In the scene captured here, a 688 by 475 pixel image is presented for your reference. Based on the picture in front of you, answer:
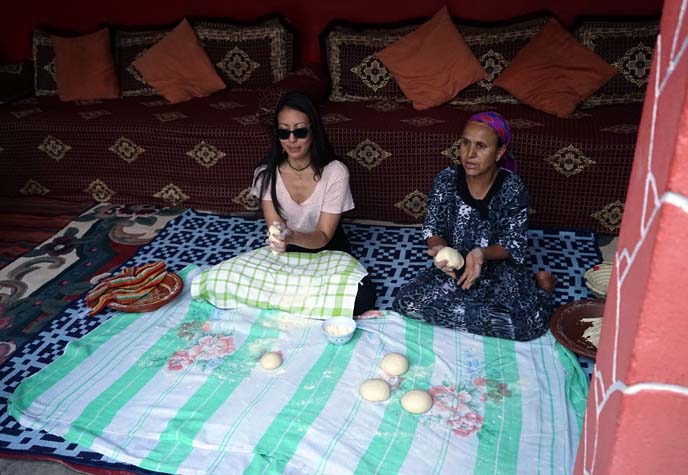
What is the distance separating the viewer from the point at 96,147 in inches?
152

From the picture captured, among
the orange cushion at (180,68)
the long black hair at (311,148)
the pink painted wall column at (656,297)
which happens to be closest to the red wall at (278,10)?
the orange cushion at (180,68)

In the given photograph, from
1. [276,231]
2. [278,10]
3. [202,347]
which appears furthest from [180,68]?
[202,347]

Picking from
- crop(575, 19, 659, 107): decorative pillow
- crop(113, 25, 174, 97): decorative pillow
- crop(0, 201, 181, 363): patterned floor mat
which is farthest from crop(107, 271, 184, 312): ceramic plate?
crop(575, 19, 659, 107): decorative pillow

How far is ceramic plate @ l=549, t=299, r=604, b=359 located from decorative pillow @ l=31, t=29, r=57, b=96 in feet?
12.5

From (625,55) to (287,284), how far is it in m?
2.44

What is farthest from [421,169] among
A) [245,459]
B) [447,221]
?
[245,459]

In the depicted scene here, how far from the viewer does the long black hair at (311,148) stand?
8.43 ft

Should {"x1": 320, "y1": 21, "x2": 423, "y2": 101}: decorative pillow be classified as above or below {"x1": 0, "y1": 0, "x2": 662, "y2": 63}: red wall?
below

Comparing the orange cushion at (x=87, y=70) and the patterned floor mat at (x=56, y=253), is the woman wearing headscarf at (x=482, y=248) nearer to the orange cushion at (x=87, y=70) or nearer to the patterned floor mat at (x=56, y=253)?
the patterned floor mat at (x=56, y=253)

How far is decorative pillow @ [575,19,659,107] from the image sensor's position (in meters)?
3.55

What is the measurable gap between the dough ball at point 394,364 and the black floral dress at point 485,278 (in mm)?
335

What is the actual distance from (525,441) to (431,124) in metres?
1.97

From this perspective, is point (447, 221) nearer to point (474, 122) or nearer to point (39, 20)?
point (474, 122)

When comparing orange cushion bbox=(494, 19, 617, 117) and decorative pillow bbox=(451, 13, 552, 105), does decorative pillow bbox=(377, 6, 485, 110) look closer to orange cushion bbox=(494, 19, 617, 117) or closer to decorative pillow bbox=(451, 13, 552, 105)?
decorative pillow bbox=(451, 13, 552, 105)
